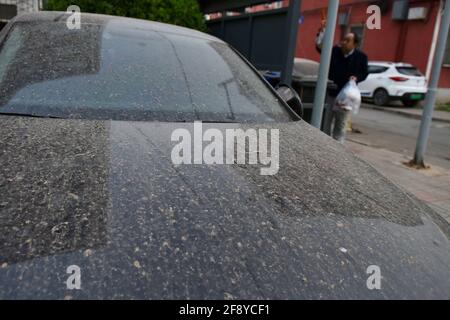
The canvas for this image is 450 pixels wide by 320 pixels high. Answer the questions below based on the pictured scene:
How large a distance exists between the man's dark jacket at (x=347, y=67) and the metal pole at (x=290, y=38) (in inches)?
26.1

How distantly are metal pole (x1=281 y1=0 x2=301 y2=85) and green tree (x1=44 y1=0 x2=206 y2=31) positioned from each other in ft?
7.50

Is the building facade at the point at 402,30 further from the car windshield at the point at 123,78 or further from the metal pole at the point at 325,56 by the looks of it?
the car windshield at the point at 123,78

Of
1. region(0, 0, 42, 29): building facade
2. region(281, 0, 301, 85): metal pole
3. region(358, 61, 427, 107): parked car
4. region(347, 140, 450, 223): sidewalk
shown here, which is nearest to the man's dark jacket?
region(281, 0, 301, 85): metal pole

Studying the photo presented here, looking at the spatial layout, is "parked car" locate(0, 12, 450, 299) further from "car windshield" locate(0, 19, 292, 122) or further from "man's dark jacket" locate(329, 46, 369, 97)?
"man's dark jacket" locate(329, 46, 369, 97)

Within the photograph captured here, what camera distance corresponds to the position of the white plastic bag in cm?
500

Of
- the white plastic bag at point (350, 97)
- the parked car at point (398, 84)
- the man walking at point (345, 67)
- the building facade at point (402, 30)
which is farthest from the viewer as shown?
the building facade at point (402, 30)

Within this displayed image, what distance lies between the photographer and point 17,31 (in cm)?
223

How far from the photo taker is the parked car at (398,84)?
14.6 m

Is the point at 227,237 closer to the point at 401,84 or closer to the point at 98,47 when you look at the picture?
the point at 98,47

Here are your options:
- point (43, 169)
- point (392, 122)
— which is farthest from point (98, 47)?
point (392, 122)

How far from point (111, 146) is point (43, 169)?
0.28m

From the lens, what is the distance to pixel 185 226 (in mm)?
1124

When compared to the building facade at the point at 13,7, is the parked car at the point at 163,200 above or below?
below

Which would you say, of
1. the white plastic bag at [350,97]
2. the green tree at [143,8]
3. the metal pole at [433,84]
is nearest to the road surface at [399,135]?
the metal pole at [433,84]
